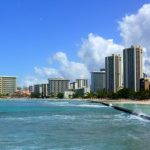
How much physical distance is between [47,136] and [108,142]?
242 inches

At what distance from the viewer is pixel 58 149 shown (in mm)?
28578

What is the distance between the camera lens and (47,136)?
36.6 metres

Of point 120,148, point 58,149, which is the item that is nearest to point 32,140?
point 58,149

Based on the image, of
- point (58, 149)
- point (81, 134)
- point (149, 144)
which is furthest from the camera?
point (81, 134)

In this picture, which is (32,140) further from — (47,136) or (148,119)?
(148,119)

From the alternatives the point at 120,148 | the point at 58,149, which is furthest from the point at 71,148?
the point at 120,148

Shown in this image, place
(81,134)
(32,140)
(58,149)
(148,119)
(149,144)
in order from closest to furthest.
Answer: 1. (58,149)
2. (149,144)
3. (32,140)
4. (81,134)
5. (148,119)

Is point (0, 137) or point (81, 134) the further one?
point (81, 134)

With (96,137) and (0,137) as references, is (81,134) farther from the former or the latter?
(0,137)

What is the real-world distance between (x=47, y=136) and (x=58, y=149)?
810 centimetres

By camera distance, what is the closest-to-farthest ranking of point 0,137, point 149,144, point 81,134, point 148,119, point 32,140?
point 149,144
point 32,140
point 0,137
point 81,134
point 148,119

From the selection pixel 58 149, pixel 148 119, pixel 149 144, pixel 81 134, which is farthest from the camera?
pixel 148 119

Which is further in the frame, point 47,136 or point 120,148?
point 47,136

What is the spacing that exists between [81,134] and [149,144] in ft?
29.0
